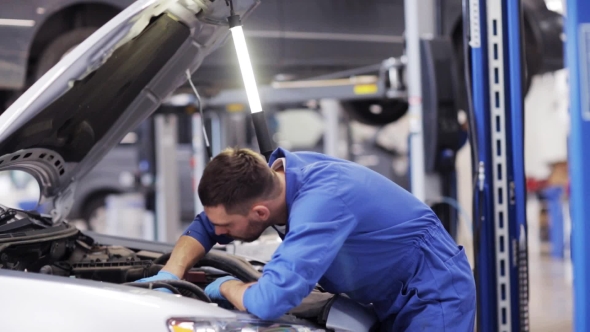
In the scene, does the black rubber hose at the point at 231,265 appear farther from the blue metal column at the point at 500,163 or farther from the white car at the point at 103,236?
the blue metal column at the point at 500,163

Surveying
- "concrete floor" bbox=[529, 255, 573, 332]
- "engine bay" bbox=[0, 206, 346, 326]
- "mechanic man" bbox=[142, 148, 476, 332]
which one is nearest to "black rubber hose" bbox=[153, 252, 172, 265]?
"engine bay" bbox=[0, 206, 346, 326]

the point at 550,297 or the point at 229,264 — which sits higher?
the point at 229,264

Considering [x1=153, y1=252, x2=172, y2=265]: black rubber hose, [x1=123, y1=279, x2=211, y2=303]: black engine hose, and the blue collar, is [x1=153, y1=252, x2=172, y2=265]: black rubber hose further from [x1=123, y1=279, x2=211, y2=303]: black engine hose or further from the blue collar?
the blue collar

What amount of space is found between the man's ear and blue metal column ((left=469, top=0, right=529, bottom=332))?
1.07m

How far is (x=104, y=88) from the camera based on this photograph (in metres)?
2.78

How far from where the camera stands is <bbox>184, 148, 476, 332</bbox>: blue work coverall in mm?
2135

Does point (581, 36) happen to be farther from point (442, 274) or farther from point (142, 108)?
point (142, 108)

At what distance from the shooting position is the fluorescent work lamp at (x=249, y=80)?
263cm

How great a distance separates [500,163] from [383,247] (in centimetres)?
92

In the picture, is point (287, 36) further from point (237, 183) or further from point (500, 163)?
point (237, 183)

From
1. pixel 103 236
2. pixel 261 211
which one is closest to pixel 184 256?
pixel 261 211

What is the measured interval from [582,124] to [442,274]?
61 centimetres

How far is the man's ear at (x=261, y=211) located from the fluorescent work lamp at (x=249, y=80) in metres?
0.65

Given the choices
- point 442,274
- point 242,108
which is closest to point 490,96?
point 442,274
